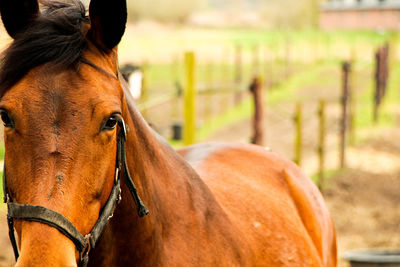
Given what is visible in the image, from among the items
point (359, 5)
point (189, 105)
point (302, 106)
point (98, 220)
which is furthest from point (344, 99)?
point (359, 5)

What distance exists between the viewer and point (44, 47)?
1.73m

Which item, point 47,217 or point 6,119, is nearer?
point 47,217

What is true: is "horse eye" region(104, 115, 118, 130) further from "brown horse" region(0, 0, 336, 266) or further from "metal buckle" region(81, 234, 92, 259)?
"metal buckle" region(81, 234, 92, 259)

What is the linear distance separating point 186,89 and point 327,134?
7206mm

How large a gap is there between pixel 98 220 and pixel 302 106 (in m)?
15.4

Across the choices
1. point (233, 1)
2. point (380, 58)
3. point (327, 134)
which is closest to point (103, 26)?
point (327, 134)

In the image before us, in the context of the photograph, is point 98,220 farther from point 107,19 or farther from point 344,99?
point 344,99

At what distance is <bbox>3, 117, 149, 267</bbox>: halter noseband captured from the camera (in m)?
1.54

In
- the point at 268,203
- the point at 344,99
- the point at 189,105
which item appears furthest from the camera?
the point at 344,99

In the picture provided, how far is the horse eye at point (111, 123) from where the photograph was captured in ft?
5.61

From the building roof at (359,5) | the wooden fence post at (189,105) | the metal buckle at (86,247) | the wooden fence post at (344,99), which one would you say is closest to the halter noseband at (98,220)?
the metal buckle at (86,247)

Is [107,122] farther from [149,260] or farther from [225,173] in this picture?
[225,173]

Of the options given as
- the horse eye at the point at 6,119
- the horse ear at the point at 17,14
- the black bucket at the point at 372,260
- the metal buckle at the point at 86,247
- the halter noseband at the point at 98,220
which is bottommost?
the black bucket at the point at 372,260

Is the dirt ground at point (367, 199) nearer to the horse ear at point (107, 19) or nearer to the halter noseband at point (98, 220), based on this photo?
the halter noseband at point (98, 220)
